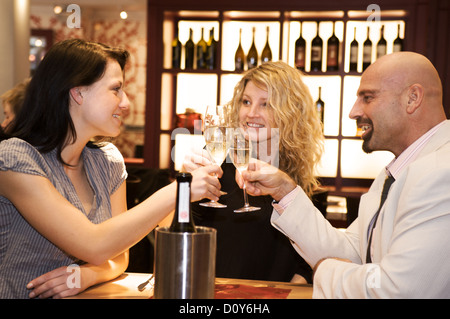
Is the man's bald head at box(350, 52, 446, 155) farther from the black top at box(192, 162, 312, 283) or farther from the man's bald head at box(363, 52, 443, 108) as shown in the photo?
the black top at box(192, 162, 312, 283)

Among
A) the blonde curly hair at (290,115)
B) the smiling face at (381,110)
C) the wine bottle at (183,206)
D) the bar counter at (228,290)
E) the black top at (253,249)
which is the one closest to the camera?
the wine bottle at (183,206)

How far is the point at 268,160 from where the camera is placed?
2.09 meters

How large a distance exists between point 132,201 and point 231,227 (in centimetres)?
106

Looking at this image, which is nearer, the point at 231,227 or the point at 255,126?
the point at 231,227

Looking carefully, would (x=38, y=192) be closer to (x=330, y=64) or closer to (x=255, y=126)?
(x=255, y=126)

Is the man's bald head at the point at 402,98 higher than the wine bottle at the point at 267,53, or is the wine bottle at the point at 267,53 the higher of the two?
the wine bottle at the point at 267,53

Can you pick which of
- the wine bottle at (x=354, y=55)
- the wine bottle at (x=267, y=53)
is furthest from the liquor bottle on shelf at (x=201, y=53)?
the wine bottle at (x=354, y=55)

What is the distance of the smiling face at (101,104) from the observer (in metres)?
1.53

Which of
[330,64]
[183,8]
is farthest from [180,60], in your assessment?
[330,64]

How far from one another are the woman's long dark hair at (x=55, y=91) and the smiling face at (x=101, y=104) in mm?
25

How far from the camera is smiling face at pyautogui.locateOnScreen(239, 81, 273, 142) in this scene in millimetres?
2121

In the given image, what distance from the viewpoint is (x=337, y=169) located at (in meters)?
3.91

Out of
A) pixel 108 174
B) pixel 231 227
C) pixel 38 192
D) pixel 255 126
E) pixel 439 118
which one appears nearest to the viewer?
pixel 38 192

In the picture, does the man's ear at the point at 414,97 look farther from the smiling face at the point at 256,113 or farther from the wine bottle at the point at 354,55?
the wine bottle at the point at 354,55
